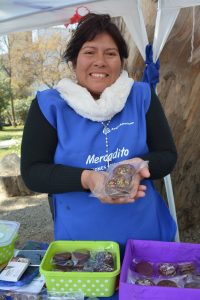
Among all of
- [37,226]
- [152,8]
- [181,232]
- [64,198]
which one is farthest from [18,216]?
[64,198]

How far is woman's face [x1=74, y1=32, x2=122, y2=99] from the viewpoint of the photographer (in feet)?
4.64

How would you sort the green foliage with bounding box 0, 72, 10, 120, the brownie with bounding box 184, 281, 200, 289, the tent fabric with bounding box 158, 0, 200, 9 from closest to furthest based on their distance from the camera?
the brownie with bounding box 184, 281, 200, 289, the tent fabric with bounding box 158, 0, 200, 9, the green foliage with bounding box 0, 72, 10, 120

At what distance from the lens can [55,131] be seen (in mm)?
1349

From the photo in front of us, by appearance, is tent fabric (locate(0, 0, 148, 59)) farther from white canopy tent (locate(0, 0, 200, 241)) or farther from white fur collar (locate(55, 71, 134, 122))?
white fur collar (locate(55, 71, 134, 122))

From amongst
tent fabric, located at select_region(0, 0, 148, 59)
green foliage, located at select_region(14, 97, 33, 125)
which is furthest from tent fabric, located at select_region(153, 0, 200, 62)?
green foliage, located at select_region(14, 97, 33, 125)

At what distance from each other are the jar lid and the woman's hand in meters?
0.52

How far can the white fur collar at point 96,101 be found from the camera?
134 cm

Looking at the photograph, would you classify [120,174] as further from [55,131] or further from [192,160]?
[192,160]

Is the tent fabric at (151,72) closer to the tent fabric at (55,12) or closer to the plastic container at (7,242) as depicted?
the tent fabric at (55,12)

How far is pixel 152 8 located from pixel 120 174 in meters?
1.93

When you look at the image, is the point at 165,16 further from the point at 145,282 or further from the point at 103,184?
the point at 145,282

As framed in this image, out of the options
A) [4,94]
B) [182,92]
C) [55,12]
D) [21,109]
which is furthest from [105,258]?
[4,94]

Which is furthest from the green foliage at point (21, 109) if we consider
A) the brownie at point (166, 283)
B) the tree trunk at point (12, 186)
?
the brownie at point (166, 283)

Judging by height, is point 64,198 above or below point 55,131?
below
